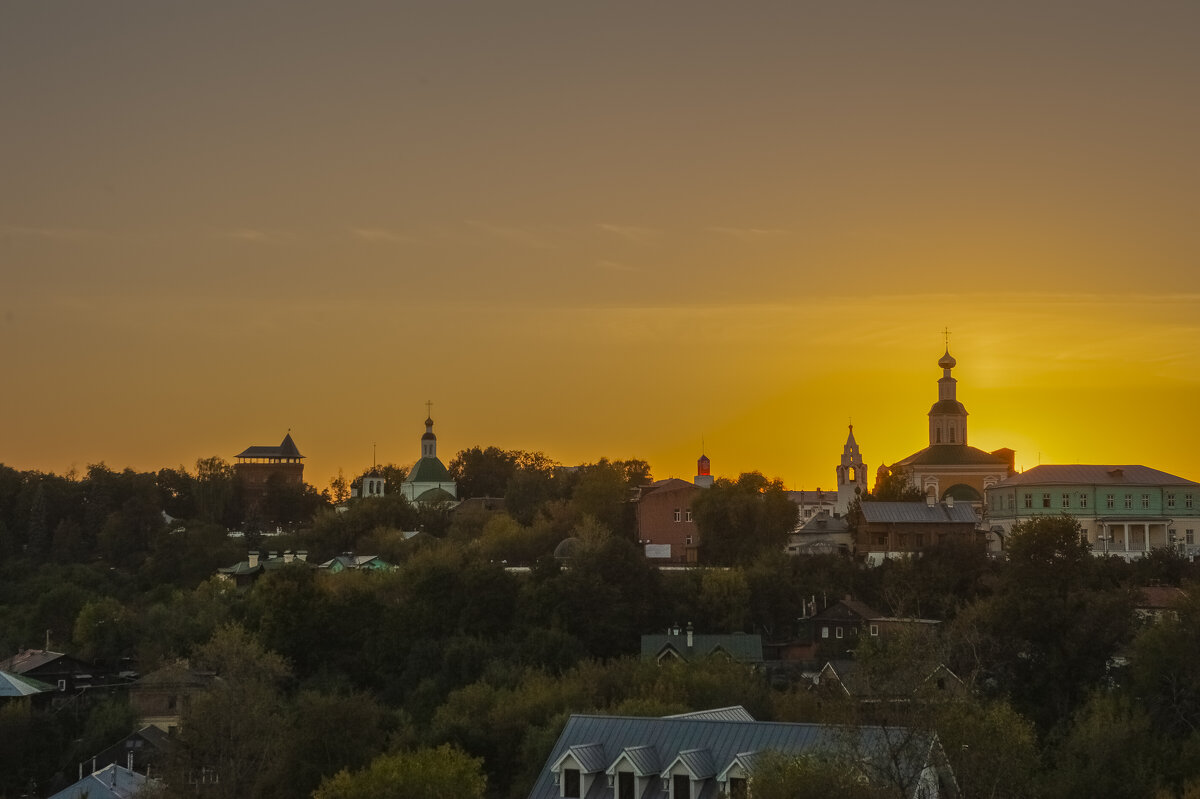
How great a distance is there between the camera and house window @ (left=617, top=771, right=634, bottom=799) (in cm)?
3569

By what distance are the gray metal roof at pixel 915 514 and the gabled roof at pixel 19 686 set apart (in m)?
34.3

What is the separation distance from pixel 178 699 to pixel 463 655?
11.3 meters

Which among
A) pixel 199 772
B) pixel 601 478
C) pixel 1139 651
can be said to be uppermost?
pixel 601 478

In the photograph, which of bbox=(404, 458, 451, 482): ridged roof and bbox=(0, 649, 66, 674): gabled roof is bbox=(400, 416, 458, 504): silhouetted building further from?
bbox=(0, 649, 66, 674): gabled roof

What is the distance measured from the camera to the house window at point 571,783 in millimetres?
36250

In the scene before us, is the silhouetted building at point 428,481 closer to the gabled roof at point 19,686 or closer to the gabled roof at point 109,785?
the gabled roof at point 19,686

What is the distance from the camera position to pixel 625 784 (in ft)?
118

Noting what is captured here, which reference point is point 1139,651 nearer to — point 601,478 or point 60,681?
point 601,478

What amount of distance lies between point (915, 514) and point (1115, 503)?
10.2 metres

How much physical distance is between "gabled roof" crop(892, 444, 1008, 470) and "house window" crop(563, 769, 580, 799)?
52730 millimetres

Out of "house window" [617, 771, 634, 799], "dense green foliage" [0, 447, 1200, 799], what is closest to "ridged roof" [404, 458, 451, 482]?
"dense green foliage" [0, 447, 1200, 799]

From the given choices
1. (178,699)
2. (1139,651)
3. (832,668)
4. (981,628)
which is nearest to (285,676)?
(178,699)

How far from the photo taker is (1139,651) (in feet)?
160

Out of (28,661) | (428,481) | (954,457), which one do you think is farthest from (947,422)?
(28,661)
